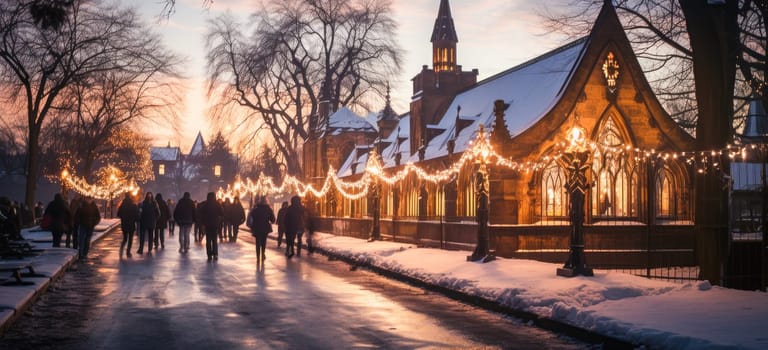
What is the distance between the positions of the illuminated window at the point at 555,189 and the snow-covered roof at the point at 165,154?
157320 millimetres

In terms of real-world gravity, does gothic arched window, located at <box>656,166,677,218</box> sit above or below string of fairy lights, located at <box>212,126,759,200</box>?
below

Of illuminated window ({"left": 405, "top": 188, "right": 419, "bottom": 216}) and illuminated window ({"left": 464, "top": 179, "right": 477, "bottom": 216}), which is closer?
illuminated window ({"left": 464, "top": 179, "right": 477, "bottom": 216})

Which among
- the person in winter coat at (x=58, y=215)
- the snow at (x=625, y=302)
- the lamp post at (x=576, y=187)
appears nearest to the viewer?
the snow at (x=625, y=302)

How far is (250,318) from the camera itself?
11438mm

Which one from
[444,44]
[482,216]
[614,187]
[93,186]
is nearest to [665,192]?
→ [614,187]

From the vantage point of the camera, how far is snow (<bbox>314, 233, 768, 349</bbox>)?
891 cm

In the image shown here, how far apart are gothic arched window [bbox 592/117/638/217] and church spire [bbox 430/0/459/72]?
14.6 m

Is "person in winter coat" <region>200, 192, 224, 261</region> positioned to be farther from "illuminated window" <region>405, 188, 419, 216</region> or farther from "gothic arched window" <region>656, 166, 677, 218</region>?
"gothic arched window" <region>656, 166, 677, 218</region>

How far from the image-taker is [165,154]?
178m

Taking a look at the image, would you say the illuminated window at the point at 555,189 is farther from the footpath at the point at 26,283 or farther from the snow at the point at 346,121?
the snow at the point at 346,121

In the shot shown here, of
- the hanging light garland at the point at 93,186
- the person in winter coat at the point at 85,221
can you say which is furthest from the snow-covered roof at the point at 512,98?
the hanging light garland at the point at 93,186

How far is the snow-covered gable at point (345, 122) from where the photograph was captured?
172 feet

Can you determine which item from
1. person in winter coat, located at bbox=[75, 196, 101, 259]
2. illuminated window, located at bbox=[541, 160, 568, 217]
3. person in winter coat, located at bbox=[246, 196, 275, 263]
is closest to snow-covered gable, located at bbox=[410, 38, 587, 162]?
illuminated window, located at bbox=[541, 160, 568, 217]

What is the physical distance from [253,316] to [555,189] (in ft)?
53.3
